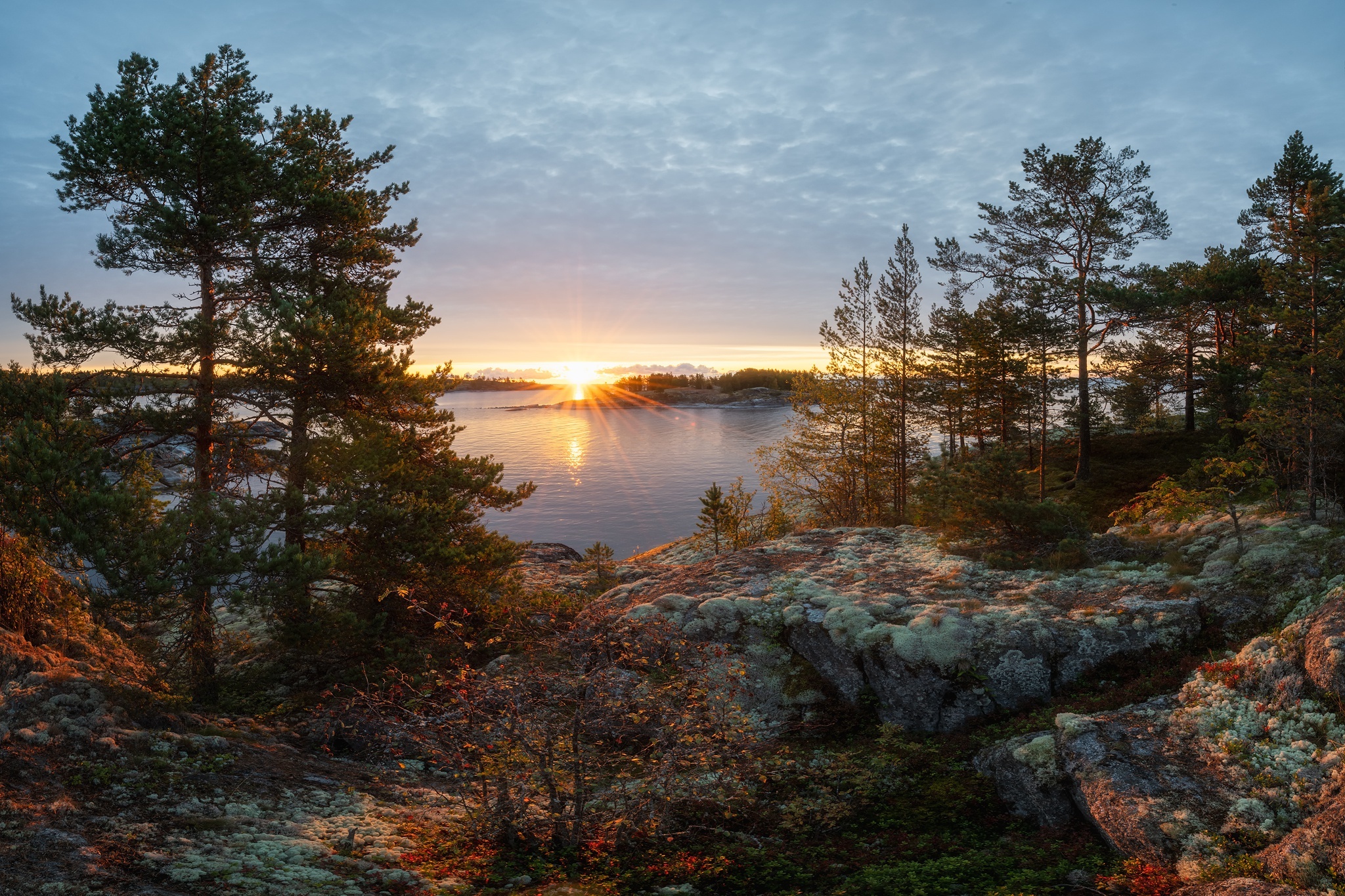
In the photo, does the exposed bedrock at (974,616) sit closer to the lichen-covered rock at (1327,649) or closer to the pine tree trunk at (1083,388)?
the lichen-covered rock at (1327,649)

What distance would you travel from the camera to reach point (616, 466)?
212ft

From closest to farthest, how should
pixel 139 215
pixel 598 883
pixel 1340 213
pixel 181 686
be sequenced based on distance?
pixel 598 883, pixel 181 686, pixel 139 215, pixel 1340 213

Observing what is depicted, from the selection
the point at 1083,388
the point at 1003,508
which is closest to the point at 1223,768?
the point at 1003,508

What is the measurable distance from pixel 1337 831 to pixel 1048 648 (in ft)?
16.5

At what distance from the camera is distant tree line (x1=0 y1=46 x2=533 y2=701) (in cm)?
1102

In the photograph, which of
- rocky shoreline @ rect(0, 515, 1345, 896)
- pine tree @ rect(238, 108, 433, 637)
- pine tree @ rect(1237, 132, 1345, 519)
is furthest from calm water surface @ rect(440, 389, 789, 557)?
pine tree @ rect(1237, 132, 1345, 519)

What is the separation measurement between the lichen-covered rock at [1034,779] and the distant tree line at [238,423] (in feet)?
28.5

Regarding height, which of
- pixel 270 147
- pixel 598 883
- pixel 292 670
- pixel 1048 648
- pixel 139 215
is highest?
pixel 270 147

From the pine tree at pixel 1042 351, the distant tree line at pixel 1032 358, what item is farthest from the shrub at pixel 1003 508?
the pine tree at pixel 1042 351

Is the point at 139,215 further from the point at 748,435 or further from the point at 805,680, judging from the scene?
the point at 748,435

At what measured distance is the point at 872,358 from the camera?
29609mm

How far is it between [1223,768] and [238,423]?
17439 mm

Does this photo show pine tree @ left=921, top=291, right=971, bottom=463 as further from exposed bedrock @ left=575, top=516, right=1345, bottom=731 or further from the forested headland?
exposed bedrock @ left=575, top=516, right=1345, bottom=731

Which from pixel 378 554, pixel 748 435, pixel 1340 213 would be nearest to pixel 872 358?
pixel 1340 213
